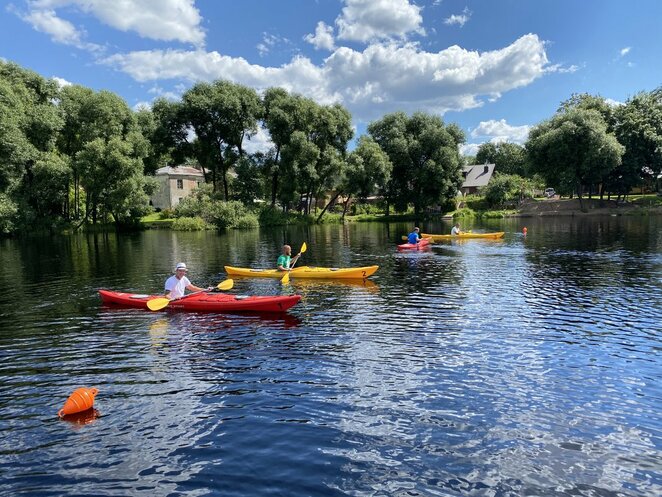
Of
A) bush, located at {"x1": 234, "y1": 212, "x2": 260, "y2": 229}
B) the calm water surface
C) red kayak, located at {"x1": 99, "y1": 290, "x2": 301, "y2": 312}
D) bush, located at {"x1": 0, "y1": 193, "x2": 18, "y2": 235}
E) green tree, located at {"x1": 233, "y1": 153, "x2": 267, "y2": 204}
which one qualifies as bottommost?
the calm water surface

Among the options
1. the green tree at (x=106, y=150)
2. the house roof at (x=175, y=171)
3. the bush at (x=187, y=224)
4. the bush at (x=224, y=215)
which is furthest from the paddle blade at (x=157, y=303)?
the house roof at (x=175, y=171)

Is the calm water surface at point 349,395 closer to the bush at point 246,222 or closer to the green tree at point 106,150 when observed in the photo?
the green tree at point 106,150

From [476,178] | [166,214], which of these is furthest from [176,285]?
[476,178]

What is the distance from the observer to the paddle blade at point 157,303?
14.8 metres

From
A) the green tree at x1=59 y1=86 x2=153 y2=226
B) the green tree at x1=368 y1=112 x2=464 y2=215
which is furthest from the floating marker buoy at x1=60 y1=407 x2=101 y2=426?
the green tree at x1=368 y1=112 x2=464 y2=215

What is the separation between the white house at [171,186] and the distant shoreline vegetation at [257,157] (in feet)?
16.2

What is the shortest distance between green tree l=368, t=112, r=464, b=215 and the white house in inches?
1284

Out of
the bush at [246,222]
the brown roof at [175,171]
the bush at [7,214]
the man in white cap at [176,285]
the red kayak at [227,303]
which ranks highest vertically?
the brown roof at [175,171]

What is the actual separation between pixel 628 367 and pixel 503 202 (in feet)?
252

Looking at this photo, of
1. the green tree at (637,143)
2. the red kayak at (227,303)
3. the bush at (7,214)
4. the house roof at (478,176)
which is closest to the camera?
the red kayak at (227,303)

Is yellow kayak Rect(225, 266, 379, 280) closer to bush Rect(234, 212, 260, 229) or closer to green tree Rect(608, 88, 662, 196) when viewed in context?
bush Rect(234, 212, 260, 229)

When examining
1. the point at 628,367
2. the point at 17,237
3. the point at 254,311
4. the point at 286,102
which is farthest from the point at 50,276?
the point at 286,102

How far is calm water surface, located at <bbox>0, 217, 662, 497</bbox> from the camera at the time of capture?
650cm

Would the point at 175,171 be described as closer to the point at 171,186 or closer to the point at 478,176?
the point at 171,186
